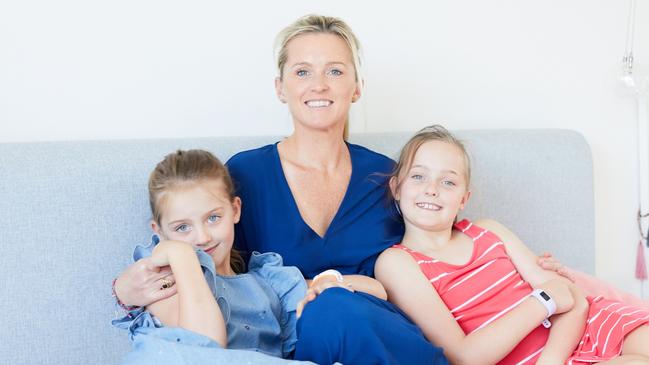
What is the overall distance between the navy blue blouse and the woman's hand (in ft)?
1.00

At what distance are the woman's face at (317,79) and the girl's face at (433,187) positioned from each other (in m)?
0.24

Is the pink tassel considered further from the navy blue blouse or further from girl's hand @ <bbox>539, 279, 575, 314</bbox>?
the navy blue blouse

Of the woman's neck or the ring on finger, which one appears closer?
the ring on finger

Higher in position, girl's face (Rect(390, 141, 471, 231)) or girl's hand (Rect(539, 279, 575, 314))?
girl's face (Rect(390, 141, 471, 231))

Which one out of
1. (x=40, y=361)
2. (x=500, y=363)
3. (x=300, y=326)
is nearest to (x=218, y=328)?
(x=300, y=326)

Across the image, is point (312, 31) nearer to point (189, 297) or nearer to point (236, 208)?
point (236, 208)

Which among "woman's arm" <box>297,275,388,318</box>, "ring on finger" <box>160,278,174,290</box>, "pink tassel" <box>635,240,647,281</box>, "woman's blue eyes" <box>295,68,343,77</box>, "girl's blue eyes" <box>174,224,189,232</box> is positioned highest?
"woman's blue eyes" <box>295,68,343,77</box>

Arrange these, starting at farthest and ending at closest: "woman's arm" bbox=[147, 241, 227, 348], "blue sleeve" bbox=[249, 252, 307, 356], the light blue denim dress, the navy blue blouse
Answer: the navy blue blouse < "blue sleeve" bbox=[249, 252, 307, 356] < "woman's arm" bbox=[147, 241, 227, 348] < the light blue denim dress

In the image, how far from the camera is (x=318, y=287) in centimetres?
145

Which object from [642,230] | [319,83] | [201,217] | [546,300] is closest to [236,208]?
[201,217]

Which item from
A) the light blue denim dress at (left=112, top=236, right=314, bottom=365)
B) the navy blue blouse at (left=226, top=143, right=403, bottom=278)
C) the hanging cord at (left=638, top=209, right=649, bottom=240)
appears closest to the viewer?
the light blue denim dress at (left=112, top=236, right=314, bottom=365)

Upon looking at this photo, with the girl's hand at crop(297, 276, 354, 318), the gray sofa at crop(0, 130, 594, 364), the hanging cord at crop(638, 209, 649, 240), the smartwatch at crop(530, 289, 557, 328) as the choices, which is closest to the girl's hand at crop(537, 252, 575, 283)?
the smartwatch at crop(530, 289, 557, 328)

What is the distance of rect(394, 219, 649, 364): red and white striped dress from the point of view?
4.95 ft

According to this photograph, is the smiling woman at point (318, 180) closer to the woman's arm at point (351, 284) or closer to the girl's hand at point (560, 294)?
the woman's arm at point (351, 284)
